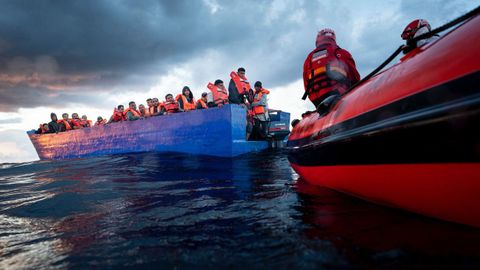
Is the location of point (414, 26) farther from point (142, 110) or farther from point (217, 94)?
point (142, 110)

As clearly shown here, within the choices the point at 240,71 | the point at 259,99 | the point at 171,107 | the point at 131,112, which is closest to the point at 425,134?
the point at 240,71

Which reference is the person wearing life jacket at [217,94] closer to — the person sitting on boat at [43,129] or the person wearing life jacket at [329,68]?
the person wearing life jacket at [329,68]

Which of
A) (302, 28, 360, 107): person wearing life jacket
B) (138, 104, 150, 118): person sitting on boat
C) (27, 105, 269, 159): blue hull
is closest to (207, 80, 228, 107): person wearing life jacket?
(27, 105, 269, 159): blue hull

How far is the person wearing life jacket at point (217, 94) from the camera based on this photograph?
10.1 m

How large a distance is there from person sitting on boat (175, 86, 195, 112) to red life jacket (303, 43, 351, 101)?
7240mm

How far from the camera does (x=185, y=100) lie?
10797 millimetres

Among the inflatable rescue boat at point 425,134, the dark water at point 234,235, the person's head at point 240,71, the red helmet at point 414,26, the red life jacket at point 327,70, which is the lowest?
the dark water at point 234,235

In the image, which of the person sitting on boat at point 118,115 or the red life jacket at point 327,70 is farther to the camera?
the person sitting on boat at point 118,115

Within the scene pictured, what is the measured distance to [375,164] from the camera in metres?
2.09

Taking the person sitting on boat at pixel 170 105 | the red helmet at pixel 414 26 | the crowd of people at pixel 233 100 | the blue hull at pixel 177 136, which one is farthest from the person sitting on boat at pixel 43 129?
the red helmet at pixel 414 26

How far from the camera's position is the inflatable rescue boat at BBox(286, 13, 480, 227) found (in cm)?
147

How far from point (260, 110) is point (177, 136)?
10.8 feet

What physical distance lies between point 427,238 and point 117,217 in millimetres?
2395

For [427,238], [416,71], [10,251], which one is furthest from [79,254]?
[416,71]
